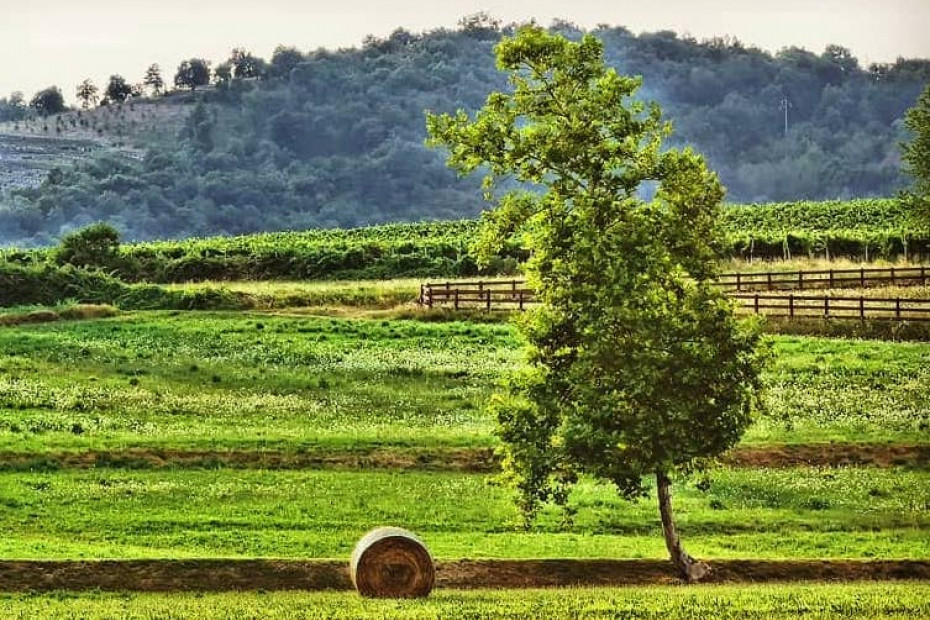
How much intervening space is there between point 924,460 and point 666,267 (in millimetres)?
14570

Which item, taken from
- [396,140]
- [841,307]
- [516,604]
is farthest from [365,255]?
[396,140]

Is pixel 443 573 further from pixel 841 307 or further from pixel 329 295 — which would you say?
→ pixel 329 295

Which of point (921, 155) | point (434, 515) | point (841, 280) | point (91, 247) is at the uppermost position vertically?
point (921, 155)

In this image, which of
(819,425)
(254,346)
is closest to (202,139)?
(254,346)

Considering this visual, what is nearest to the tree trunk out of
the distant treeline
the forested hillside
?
the distant treeline

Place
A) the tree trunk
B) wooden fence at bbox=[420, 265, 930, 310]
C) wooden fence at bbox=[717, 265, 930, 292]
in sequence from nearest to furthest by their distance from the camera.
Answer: the tree trunk, wooden fence at bbox=[420, 265, 930, 310], wooden fence at bbox=[717, 265, 930, 292]

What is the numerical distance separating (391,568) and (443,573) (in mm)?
2390

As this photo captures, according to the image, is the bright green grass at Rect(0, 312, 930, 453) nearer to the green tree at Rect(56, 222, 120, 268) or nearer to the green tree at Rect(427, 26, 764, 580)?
the green tree at Rect(427, 26, 764, 580)

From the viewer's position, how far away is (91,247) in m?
88.9

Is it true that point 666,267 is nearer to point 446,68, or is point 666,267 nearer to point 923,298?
point 923,298

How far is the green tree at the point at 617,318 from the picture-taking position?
1160 inches

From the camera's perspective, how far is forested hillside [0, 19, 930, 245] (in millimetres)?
167625

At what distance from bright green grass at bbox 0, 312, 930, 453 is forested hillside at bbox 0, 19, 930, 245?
10151cm

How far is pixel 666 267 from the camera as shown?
1172 inches
